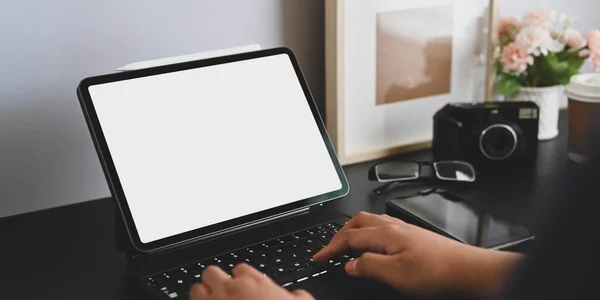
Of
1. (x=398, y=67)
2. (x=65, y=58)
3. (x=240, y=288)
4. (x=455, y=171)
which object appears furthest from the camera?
(x=398, y=67)

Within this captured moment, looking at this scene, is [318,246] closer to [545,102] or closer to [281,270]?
[281,270]

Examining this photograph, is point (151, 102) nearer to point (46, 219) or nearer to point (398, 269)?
point (46, 219)

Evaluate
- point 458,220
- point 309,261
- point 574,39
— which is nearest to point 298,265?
point 309,261

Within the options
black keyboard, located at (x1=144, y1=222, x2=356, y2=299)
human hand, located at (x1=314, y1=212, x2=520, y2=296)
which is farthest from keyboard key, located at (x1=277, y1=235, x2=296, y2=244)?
human hand, located at (x1=314, y1=212, x2=520, y2=296)

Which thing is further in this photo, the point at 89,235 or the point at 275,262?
the point at 89,235

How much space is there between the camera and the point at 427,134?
149cm

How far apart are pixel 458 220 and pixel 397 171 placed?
0.71 feet

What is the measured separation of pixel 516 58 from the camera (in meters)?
1.44

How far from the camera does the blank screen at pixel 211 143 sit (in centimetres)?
102

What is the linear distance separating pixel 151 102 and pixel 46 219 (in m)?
0.27

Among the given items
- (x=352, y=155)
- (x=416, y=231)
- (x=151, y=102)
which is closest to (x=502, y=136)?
(x=352, y=155)

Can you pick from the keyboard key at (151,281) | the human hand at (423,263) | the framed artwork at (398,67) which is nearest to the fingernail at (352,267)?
the human hand at (423,263)

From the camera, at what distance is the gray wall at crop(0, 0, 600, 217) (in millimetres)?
1140

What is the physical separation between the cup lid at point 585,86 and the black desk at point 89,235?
0.12 metres
